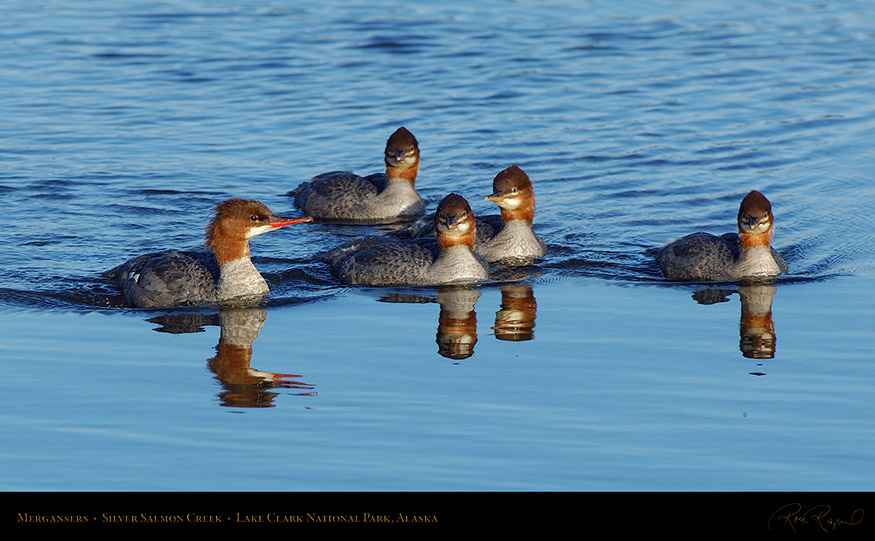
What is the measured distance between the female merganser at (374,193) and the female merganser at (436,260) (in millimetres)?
2985

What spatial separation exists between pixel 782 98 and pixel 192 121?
32.0 feet

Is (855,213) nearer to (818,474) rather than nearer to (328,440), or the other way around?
(818,474)

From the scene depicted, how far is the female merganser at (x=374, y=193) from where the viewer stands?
50.8 ft

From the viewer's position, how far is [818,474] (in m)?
7.47

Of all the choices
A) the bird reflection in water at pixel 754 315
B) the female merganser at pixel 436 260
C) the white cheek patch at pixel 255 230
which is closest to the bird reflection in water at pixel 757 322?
the bird reflection in water at pixel 754 315

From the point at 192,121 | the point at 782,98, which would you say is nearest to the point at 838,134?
the point at 782,98

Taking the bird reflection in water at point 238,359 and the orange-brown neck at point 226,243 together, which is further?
the orange-brown neck at point 226,243

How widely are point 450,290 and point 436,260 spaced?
399 mm

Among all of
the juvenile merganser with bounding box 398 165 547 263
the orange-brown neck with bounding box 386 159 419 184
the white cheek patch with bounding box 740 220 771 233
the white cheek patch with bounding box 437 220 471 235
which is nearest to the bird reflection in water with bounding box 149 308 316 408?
the white cheek patch with bounding box 437 220 471 235

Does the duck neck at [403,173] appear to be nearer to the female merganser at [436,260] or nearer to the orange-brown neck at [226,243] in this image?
the female merganser at [436,260]

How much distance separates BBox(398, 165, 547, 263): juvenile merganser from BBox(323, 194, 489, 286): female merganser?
79 cm

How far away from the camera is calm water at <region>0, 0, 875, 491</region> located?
312 inches

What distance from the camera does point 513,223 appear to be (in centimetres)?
1338

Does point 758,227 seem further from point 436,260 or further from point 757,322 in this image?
point 436,260
